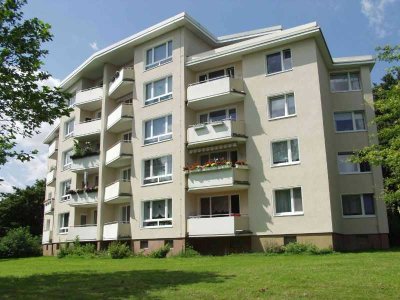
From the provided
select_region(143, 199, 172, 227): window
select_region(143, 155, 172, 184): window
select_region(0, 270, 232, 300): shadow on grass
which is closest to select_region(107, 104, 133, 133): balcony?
select_region(143, 155, 172, 184): window

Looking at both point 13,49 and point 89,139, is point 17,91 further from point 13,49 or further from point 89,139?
point 89,139

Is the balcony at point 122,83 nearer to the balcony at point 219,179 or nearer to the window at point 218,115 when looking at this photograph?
the window at point 218,115

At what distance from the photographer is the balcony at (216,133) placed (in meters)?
29.1

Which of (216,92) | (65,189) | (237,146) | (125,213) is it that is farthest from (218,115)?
(65,189)

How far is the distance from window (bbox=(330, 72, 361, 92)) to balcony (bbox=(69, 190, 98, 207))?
70.1ft

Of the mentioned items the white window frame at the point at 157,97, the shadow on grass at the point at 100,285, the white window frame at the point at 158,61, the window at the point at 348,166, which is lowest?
the shadow on grass at the point at 100,285

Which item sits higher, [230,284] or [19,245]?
[19,245]

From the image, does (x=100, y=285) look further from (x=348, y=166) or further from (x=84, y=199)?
(x=84, y=199)

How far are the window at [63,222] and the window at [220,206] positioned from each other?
17850mm

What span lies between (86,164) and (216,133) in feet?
48.9

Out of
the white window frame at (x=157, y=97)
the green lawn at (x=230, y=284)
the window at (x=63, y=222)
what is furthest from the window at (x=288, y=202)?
the window at (x=63, y=222)

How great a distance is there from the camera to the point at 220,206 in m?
30.1

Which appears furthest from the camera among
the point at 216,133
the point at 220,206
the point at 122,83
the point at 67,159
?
the point at 67,159

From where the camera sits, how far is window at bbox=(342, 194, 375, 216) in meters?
30.2
